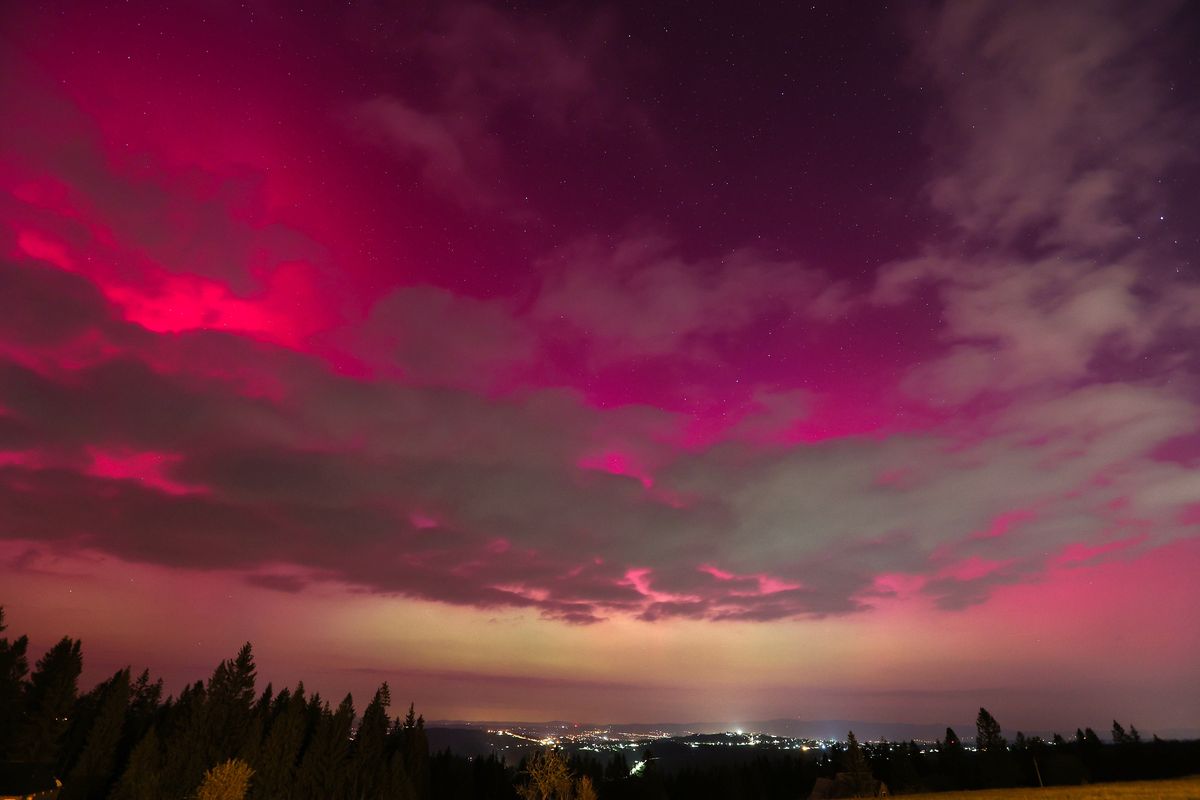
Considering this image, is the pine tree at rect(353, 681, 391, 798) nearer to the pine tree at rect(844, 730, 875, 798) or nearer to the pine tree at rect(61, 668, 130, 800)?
the pine tree at rect(61, 668, 130, 800)

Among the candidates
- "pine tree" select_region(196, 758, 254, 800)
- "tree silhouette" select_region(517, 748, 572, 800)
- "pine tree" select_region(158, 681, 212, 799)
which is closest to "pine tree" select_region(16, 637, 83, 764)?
"pine tree" select_region(158, 681, 212, 799)

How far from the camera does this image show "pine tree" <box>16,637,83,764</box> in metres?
83.2

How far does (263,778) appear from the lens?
87.2 meters

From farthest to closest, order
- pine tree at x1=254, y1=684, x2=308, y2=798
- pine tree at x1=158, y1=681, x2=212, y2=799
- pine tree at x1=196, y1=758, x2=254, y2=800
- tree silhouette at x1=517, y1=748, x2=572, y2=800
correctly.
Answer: pine tree at x1=254, y1=684, x2=308, y2=798, pine tree at x1=158, y1=681, x2=212, y2=799, pine tree at x1=196, y1=758, x2=254, y2=800, tree silhouette at x1=517, y1=748, x2=572, y2=800

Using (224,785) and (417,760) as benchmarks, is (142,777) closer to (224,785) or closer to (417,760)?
(224,785)

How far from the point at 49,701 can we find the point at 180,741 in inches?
734

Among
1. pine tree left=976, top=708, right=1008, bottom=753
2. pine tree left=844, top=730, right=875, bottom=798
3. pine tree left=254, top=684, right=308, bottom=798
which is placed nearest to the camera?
pine tree left=254, top=684, right=308, bottom=798

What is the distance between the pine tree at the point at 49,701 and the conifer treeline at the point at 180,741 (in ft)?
0.46

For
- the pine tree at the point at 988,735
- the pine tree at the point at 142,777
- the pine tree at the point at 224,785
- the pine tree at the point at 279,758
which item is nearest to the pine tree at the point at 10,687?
the pine tree at the point at 142,777

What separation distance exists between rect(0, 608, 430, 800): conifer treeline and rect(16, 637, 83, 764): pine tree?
0.14 metres

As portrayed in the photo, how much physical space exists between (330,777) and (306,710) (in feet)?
119

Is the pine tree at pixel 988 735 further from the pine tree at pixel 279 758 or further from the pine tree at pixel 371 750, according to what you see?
the pine tree at pixel 279 758

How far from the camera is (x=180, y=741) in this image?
3462 inches

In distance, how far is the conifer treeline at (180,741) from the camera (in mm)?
82625
